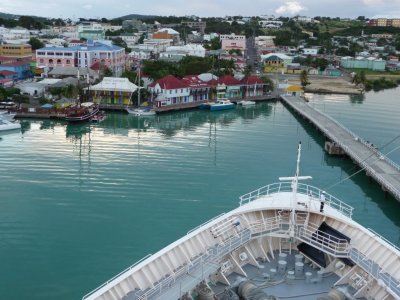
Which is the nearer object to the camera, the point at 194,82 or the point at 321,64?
the point at 194,82

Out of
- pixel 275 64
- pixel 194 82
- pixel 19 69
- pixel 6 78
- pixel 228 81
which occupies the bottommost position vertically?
pixel 6 78

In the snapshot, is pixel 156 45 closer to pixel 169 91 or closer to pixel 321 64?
pixel 321 64

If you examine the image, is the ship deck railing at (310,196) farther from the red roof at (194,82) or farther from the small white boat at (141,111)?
the red roof at (194,82)

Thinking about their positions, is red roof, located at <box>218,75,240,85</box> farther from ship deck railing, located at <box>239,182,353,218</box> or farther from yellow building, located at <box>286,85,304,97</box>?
ship deck railing, located at <box>239,182,353,218</box>

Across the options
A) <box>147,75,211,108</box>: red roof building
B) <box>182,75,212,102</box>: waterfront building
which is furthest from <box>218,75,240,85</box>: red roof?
<box>147,75,211,108</box>: red roof building

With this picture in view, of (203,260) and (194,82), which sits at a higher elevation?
(194,82)

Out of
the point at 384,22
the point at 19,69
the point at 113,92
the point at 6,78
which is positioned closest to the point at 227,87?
the point at 113,92
